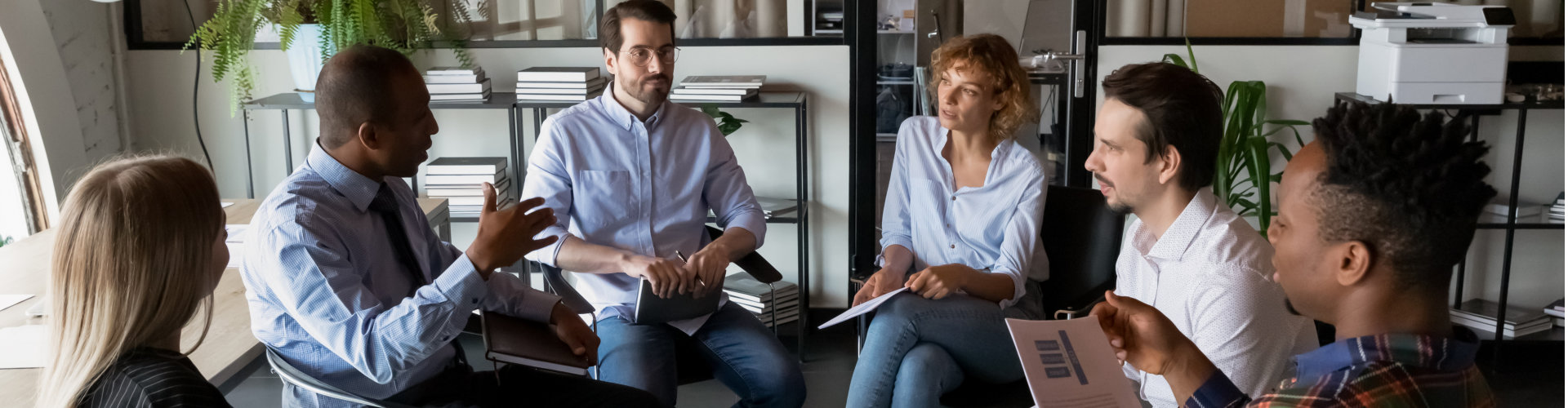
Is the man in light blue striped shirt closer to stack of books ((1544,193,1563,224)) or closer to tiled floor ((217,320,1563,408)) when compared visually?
tiled floor ((217,320,1563,408))

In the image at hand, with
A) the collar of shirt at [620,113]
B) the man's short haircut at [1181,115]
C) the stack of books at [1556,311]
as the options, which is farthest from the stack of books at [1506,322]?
the collar of shirt at [620,113]

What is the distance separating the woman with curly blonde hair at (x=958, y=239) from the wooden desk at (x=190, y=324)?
1.09m

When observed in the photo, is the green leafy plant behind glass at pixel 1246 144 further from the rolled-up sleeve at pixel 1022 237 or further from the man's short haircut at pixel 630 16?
the man's short haircut at pixel 630 16

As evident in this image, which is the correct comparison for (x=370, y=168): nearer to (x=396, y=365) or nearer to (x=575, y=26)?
(x=396, y=365)

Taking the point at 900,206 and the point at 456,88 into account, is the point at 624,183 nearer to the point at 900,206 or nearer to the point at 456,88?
the point at 900,206

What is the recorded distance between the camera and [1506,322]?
3.70 metres

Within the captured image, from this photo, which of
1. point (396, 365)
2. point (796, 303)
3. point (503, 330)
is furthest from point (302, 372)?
point (796, 303)

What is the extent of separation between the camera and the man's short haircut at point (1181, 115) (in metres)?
1.71

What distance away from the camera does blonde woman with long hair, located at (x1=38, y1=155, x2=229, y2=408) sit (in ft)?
4.45

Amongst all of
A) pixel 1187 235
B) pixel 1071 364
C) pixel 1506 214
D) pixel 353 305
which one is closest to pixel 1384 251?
pixel 1071 364

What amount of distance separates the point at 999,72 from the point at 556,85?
1542 millimetres

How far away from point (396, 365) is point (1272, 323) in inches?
49.5

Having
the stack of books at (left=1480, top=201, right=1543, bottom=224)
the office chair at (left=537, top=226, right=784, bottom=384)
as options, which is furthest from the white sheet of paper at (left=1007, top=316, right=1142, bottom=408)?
the stack of books at (left=1480, top=201, right=1543, bottom=224)

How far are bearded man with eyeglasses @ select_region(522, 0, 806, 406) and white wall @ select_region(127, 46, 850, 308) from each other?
112 cm
